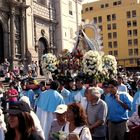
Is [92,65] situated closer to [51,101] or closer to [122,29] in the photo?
[51,101]

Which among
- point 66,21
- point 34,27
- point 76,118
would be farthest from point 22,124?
point 66,21

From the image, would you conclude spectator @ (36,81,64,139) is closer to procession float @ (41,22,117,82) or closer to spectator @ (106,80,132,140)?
spectator @ (106,80,132,140)

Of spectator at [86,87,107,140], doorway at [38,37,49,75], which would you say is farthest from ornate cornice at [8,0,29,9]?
spectator at [86,87,107,140]

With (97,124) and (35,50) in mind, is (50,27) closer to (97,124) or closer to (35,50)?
(35,50)

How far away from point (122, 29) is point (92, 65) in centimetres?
5650

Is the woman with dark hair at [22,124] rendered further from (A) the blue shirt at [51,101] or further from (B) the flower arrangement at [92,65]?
(B) the flower arrangement at [92,65]

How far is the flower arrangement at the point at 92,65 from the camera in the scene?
1609 centimetres

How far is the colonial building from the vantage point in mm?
29672

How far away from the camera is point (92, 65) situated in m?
16.1

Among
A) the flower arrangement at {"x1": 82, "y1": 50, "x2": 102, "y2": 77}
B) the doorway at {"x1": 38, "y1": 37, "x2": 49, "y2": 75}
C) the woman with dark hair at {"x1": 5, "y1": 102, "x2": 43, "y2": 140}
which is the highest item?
the doorway at {"x1": 38, "y1": 37, "x2": 49, "y2": 75}

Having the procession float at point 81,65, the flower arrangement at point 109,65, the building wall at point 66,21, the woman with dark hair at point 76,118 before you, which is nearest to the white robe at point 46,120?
the woman with dark hair at point 76,118

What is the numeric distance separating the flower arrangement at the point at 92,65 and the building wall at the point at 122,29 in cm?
5434

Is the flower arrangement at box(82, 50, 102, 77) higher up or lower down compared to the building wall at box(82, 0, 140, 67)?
lower down

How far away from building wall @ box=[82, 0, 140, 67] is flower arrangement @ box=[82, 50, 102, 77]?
54.3 m
